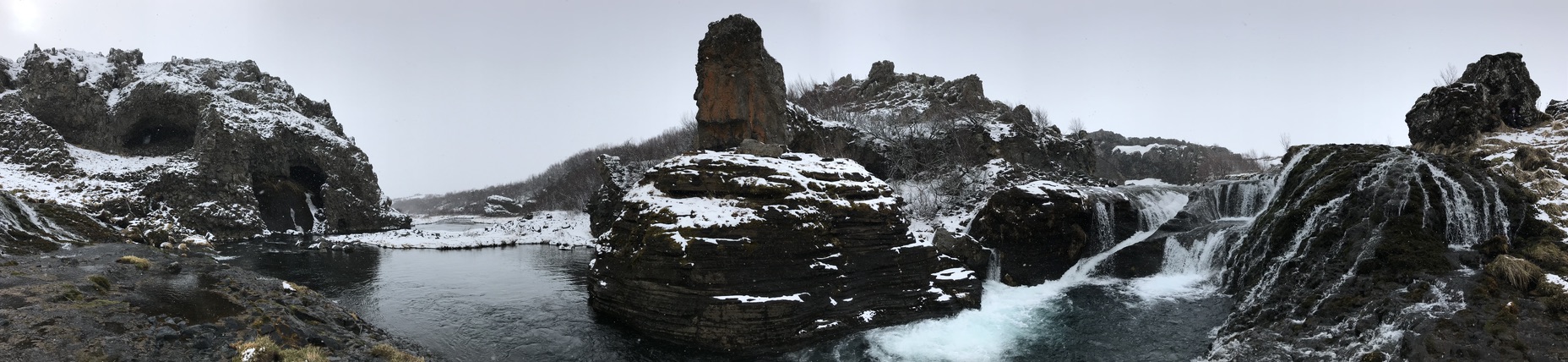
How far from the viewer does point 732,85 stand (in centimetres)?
2434

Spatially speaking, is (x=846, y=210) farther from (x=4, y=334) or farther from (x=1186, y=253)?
(x=4, y=334)

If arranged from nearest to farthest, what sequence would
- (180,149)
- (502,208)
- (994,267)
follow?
(994,267), (180,149), (502,208)

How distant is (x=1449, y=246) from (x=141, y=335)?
23172 millimetres

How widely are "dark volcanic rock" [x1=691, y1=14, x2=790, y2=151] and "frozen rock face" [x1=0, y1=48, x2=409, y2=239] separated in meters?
31.7

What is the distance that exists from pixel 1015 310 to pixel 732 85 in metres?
14.2

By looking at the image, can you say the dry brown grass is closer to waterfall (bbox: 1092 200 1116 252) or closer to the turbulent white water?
the turbulent white water

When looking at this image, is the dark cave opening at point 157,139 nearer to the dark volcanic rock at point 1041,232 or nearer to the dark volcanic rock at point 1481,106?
the dark volcanic rock at point 1041,232

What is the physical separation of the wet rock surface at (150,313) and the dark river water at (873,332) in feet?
6.52

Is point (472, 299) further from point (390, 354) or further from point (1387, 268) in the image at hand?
point (1387, 268)

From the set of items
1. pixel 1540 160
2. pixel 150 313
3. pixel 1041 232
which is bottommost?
pixel 150 313

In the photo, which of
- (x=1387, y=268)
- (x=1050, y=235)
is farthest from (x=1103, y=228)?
(x=1387, y=268)

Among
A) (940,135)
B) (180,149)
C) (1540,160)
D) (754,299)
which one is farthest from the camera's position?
(180,149)

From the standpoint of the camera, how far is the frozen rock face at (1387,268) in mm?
8930

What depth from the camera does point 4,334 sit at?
25.5ft
